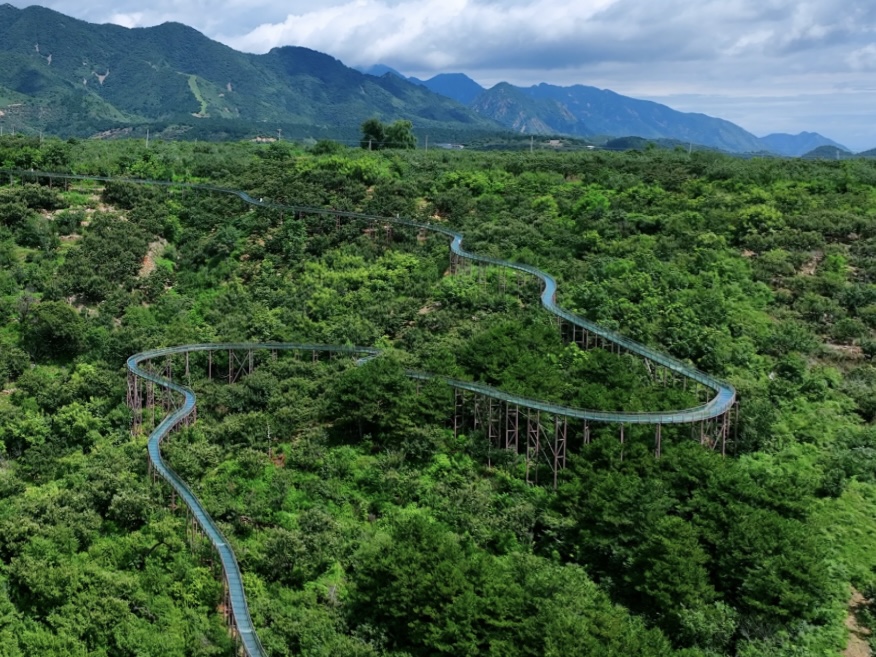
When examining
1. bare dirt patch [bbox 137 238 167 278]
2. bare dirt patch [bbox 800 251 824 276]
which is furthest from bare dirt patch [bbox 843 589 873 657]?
bare dirt patch [bbox 137 238 167 278]

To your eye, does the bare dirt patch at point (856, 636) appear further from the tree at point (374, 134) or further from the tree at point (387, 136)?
the tree at point (374, 134)

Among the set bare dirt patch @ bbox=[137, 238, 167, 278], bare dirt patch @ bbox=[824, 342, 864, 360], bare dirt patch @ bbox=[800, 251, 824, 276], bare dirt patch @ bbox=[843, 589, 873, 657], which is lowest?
bare dirt patch @ bbox=[843, 589, 873, 657]

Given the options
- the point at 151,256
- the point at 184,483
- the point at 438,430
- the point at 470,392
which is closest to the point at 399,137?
the point at 151,256

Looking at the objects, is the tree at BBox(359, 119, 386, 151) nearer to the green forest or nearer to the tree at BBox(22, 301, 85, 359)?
the green forest

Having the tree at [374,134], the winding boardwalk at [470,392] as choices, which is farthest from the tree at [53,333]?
the tree at [374,134]

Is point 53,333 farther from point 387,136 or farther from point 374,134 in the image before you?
point 374,134

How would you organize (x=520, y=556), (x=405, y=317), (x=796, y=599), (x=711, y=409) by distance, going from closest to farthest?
(x=796, y=599) < (x=520, y=556) < (x=711, y=409) < (x=405, y=317)

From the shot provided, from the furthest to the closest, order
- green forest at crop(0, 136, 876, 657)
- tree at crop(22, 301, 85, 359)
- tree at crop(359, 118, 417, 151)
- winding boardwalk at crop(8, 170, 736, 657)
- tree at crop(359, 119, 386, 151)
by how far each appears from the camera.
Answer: tree at crop(359, 119, 386, 151)
tree at crop(359, 118, 417, 151)
tree at crop(22, 301, 85, 359)
winding boardwalk at crop(8, 170, 736, 657)
green forest at crop(0, 136, 876, 657)

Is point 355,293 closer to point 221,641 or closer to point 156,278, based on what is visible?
point 156,278

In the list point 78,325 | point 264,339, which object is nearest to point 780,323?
point 264,339
